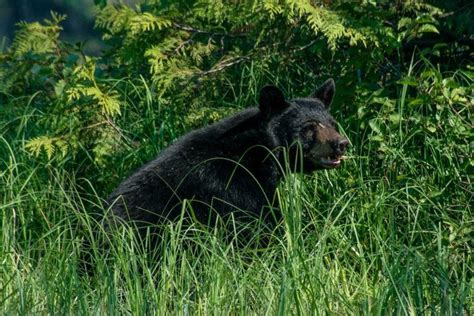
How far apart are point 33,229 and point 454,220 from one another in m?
2.42

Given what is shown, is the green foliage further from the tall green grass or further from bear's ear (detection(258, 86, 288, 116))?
bear's ear (detection(258, 86, 288, 116))

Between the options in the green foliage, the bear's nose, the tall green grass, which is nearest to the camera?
the tall green grass

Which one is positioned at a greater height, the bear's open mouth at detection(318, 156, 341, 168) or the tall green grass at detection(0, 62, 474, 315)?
the bear's open mouth at detection(318, 156, 341, 168)

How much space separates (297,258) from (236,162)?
107cm

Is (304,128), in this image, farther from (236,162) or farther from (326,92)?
(236,162)

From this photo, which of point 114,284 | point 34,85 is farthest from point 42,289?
point 34,85

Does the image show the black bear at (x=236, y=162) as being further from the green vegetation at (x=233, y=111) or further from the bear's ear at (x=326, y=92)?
the green vegetation at (x=233, y=111)

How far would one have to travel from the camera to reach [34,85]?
900 centimetres

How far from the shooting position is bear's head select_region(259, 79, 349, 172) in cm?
689

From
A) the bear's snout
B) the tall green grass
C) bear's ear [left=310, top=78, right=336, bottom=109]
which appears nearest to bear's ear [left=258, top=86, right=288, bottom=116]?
bear's ear [left=310, top=78, right=336, bottom=109]

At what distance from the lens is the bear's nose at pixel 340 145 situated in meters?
6.83

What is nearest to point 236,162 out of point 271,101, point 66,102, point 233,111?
point 271,101

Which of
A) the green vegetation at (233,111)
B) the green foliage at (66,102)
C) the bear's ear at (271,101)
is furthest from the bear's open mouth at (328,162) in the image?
the green foliage at (66,102)

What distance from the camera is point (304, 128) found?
23.1 feet
